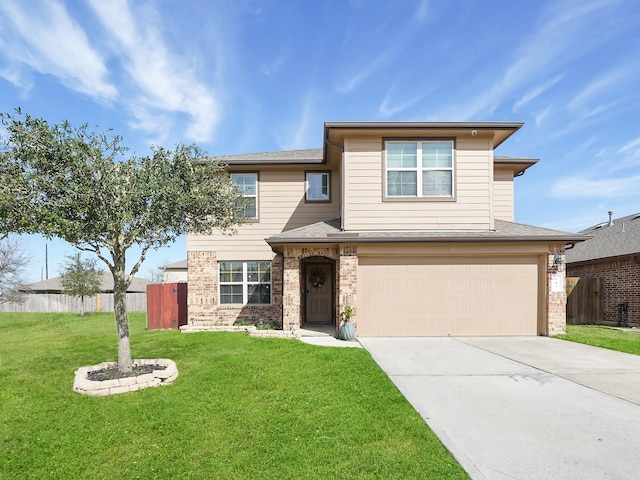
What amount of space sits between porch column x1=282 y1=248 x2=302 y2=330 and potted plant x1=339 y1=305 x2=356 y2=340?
1448mm

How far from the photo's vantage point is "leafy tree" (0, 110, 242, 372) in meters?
5.31

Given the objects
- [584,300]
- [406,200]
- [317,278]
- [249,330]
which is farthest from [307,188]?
[584,300]

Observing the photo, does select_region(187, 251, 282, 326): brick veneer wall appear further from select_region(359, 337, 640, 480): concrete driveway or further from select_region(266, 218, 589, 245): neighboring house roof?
select_region(359, 337, 640, 480): concrete driveway

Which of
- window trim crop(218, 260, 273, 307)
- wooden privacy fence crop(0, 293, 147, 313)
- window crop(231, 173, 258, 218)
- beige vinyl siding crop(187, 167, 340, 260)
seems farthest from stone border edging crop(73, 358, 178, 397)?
wooden privacy fence crop(0, 293, 147, 313)

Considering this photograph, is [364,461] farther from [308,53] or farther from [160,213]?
[308,53]

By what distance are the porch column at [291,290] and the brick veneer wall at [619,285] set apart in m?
12.7

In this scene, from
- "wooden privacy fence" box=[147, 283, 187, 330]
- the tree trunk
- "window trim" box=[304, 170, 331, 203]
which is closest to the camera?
the tree trunk

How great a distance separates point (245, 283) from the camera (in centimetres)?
1255

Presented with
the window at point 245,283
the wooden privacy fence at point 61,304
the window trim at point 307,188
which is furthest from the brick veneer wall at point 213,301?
the wooden privacy fence at point 61,304

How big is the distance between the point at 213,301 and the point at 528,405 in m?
10.0

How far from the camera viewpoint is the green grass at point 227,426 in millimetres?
3373

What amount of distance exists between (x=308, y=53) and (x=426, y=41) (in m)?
3.55

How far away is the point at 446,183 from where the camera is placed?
10.7 meters

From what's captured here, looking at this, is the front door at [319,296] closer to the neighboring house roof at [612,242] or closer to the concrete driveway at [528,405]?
the concrete driveway at [528,405]
